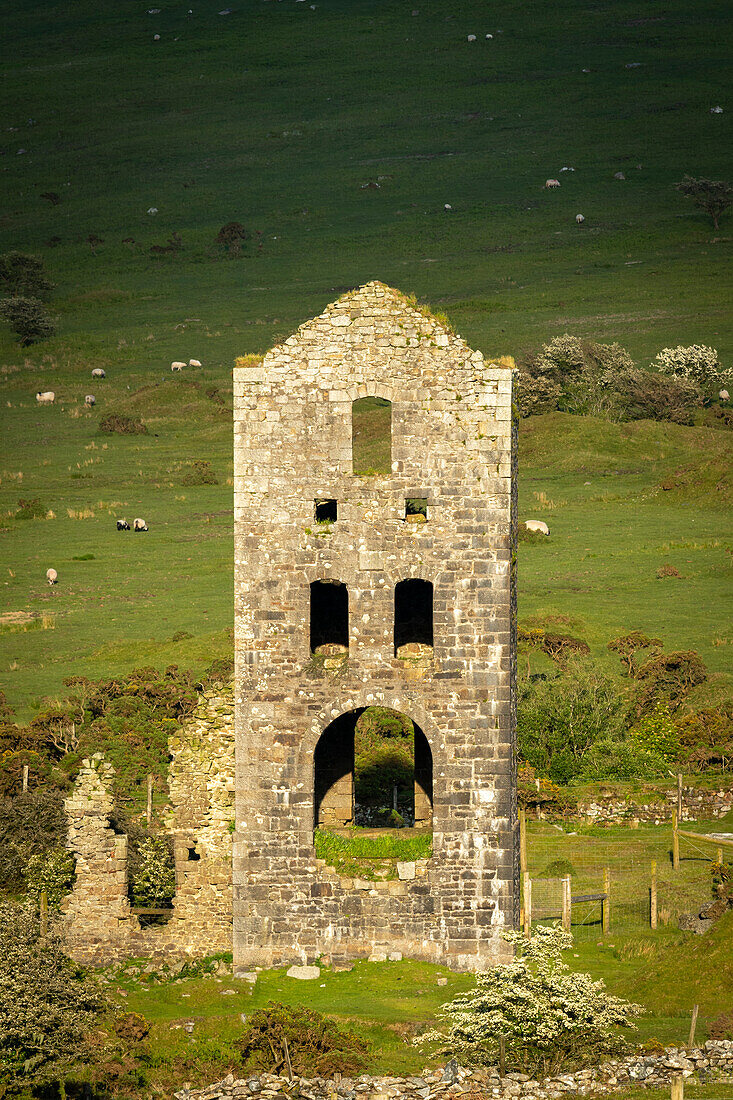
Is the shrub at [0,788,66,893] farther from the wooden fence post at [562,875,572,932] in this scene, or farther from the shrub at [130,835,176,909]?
the wooden fence post at [562,875,572,932]

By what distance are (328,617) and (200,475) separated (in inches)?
1555

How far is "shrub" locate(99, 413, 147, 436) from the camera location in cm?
7500

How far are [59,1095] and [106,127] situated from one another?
444 ft

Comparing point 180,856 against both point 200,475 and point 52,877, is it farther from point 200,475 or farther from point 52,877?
point 200,475

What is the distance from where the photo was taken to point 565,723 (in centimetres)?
3581

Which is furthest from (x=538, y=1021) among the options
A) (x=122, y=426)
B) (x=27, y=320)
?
(x=27, y=320)

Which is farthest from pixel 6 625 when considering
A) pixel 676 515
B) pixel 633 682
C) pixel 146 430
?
pixel 146 430

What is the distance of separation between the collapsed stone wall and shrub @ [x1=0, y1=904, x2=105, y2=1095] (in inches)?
131

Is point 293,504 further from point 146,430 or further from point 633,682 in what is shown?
point 146,430

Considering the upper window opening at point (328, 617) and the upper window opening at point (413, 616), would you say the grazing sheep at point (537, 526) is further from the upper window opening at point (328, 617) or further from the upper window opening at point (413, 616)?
the upper window opening at point (328, 617)

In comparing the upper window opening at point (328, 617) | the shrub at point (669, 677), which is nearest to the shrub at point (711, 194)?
the shrub at point (669, 677)

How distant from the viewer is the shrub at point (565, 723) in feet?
115

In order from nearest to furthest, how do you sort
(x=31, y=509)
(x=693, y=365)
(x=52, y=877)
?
(x=52, y=877), (x=31, y=509), (x=693, y=365)

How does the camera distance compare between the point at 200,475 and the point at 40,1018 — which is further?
the point at 200,475
